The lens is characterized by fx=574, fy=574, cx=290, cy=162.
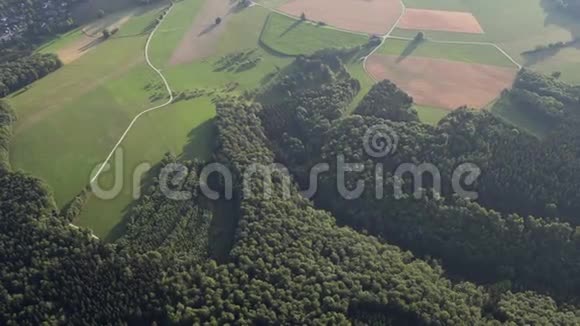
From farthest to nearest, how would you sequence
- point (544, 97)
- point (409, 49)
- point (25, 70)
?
point (409, 49)
point (25, 70)
point (544, 97)

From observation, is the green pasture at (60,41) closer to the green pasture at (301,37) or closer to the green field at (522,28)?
the green pasture at (301,37)

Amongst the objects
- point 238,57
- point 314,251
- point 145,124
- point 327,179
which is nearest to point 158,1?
point 238,57

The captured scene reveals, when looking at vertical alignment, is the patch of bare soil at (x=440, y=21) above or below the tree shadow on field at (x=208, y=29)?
below

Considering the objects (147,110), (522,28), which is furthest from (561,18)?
(147,110)

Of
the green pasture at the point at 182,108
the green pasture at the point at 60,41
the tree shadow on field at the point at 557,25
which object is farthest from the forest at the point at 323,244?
the green pasture at the point at 60,41

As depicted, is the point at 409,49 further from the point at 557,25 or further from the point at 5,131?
the point at 5,131

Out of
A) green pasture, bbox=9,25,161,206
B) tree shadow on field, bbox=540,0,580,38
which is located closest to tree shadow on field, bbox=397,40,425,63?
tree shadow on field, bbox=540,0,580,38

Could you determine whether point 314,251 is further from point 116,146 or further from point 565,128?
point 565,128
